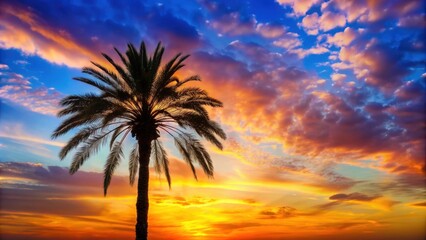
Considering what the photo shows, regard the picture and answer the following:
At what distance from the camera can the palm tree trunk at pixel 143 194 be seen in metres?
22.2

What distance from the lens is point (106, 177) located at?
24469 millimetres

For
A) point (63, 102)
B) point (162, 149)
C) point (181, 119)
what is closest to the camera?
point (63, 102)

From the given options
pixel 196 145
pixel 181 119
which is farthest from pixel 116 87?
pixel 196 145

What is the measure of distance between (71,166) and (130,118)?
4.37m

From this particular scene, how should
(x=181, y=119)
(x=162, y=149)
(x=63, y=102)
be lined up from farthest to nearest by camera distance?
(x=162, y=149)
(x=181, y=119)
(x=63, y=102)

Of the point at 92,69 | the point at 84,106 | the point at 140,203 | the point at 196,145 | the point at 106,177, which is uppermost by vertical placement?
the point at 92,69

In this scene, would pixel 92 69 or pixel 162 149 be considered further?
pixel 162 149

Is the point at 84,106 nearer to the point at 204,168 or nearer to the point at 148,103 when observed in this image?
the point at 148,103

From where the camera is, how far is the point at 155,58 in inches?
944

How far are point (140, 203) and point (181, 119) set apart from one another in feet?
17.6

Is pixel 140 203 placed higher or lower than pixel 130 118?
lower

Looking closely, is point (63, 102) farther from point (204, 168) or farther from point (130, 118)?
point (204, 168)

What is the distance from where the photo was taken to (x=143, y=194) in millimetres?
22734

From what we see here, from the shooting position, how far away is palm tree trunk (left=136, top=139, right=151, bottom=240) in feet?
72.9
